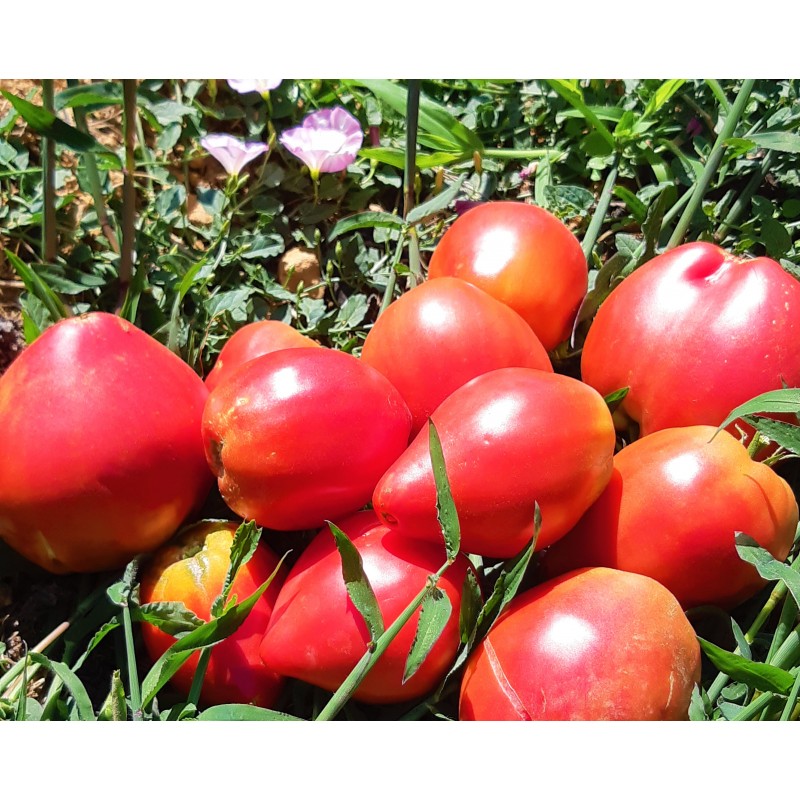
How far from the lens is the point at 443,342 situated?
0.90 meters

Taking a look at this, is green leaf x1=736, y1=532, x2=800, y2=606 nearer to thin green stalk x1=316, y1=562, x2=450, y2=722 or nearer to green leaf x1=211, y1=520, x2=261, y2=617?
thin green stalk x1=316, y1=562, x2=450, y2=722

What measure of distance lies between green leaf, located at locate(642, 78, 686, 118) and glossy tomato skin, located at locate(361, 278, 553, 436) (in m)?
0.53

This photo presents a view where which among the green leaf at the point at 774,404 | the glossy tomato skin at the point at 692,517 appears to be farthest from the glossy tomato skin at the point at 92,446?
the green leaf at the point at 774,404

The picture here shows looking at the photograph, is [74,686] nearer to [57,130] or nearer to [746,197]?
[57,130]

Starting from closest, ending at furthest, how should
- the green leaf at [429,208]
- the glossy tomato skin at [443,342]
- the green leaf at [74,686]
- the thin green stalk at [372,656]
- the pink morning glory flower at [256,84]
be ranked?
the thin green stalk at [372,656], the green leaf at [74,686], the glossy tomato skin at [443,342], the green leaf at [429,208], the pink morning glory flower at [256,84]

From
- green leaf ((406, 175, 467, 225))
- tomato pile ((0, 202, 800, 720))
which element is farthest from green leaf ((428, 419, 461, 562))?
green leaf ((406, 175, 467, 225))

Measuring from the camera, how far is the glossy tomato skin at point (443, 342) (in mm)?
904

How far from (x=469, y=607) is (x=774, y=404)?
1.09 ft

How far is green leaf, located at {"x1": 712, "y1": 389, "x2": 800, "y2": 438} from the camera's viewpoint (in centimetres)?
78

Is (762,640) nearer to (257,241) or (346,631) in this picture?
(346,631)

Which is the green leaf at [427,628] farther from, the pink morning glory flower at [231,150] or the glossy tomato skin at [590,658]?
the pink morning glory flower at [231,150]

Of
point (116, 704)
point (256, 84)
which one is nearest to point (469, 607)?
point (116, 704)

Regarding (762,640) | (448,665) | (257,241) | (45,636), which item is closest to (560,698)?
(448,665)

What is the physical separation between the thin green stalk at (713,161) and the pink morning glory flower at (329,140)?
19.0 inches
